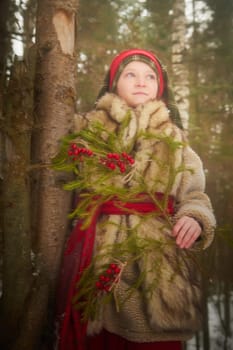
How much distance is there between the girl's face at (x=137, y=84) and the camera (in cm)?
146

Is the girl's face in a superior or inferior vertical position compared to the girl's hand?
superior

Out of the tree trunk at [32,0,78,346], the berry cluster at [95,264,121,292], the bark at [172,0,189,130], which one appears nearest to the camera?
the berry cluster at [95,264,121,292]

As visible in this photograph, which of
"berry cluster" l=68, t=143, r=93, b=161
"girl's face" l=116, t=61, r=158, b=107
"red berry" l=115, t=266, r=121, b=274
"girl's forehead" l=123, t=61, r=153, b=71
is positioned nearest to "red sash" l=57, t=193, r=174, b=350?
"red berry" l=115, t=266, r=121, b=274

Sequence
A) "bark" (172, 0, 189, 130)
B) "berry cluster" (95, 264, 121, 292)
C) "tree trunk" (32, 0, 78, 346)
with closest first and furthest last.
Answer: 1. "berry cluster" (95, 264, 121, 292)
2. "tree trunk" (32, 0, 78, 346)
3. "bark" (172, 0, 189, 130)

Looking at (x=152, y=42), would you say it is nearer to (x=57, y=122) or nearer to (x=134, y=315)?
(x=57, y=122)

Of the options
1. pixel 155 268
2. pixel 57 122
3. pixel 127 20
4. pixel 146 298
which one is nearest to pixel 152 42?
pixel 127 20

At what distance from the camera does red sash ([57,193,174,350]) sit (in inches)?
51.1

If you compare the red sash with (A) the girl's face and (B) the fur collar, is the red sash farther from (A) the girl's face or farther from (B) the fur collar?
(A) the girl's face

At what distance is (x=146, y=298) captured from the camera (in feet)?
4.32

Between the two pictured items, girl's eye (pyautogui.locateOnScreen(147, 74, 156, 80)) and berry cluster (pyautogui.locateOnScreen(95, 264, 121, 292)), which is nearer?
berry cluster (pyautogui.locateOnScreen(95, 264, 121, 292))

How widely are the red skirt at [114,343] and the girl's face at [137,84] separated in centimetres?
95

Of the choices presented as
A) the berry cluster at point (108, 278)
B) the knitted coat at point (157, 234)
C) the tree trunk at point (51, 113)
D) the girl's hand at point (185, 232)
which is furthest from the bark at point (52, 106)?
the girl's hand at point (185, 232)

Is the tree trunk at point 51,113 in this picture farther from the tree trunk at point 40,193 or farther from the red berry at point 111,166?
the red berry at point 111,166

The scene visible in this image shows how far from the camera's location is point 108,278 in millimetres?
1297
